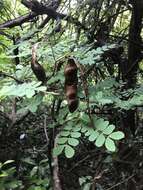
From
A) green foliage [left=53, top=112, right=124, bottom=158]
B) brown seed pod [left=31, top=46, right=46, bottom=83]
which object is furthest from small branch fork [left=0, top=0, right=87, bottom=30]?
green foliage [left=53, top=112, right=124, bottom=158]

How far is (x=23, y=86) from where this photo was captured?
1673 millimetres

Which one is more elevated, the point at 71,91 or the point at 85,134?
the point at 71,91

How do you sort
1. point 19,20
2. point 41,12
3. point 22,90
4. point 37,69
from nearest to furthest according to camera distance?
point 22,90, point 37,69, point 41,12, point 19,20

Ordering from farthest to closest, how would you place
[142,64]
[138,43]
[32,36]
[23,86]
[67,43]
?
[142,64] < [138,43] < [32,36] < [67,43] < [23,86]

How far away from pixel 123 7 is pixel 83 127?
4.17 ft

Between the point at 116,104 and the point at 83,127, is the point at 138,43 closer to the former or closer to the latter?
the point at 116,104

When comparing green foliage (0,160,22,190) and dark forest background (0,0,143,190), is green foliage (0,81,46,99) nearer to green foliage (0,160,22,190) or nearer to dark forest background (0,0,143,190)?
dark forest background (0,0,143,190)

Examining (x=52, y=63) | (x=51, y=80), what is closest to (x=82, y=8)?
(x=52, y=63)

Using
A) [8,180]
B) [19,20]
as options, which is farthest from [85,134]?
[19,20]

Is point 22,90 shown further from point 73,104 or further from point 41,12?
point 41,12

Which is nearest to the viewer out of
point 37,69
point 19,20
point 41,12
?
point 37,69

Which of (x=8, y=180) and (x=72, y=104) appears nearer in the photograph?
(x=72, y=104)

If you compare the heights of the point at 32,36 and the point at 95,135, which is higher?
the point at 32,36

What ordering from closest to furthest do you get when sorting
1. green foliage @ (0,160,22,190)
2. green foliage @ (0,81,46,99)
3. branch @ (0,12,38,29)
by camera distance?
green foliage @ (0,81,46,99) → green foliage @ (0,160,22,190) → branch @ (0,12,38,29)
